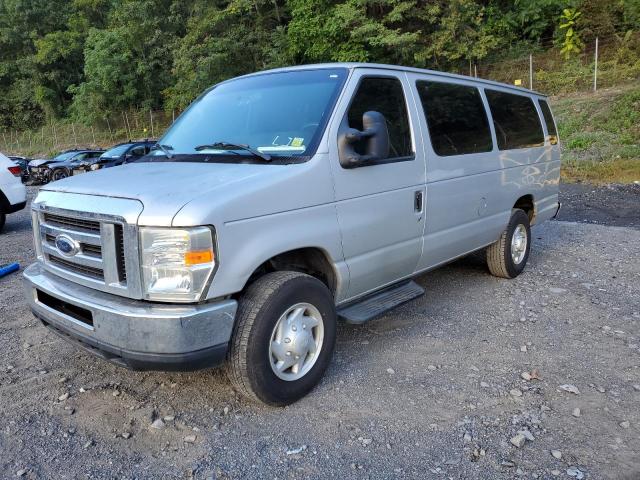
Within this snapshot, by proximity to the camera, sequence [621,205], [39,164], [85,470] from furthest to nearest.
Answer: [39,164] → [621,205] → [85,470]

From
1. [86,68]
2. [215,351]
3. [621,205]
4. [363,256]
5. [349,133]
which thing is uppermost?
[86,68]

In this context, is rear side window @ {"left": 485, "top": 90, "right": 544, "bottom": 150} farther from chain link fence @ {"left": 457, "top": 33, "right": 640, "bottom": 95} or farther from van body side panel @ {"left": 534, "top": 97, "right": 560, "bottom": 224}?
chain link fence @ {"left": 457, "top": 33, "right": 640, "bottom": 95}

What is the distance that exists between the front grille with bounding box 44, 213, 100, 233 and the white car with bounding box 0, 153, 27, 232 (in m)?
6.59

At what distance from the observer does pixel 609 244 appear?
284 inches

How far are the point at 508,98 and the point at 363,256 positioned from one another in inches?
125

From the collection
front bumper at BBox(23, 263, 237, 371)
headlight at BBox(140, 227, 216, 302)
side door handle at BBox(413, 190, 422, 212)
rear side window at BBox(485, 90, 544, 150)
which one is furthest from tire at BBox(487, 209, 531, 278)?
headlight at BBox(140, 227, 216, 302)

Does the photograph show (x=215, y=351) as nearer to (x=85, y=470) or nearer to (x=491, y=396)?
(x=85, y=470)

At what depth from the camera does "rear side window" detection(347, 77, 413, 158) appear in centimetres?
366

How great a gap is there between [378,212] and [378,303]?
684 mm

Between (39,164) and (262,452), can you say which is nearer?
(262,452)

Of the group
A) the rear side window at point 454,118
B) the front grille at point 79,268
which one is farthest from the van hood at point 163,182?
the rear side window at point 454,118

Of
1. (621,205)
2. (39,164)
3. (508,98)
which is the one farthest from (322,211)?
(39,164)

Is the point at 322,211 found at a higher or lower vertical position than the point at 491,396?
higher

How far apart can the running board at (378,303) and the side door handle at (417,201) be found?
0.64 metres
